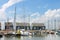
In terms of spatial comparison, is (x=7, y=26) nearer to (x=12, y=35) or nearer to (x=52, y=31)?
(x=52, y=31)

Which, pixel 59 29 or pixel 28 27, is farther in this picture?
→ pixel 59 29

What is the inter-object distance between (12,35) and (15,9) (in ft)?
13.2

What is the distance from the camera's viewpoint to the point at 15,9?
1131 inches

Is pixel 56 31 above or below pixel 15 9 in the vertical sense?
below

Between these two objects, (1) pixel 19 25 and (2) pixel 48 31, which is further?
(1) pixel 19 25

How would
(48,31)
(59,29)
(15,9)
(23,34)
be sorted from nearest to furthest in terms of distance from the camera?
(15,9) → (23,34) → (48,31) → (59,29)

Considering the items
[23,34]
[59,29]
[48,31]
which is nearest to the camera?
[23,34]

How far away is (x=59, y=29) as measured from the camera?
4609cm

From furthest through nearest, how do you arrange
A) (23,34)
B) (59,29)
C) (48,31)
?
(59,29) < (48,31) < (23,34)

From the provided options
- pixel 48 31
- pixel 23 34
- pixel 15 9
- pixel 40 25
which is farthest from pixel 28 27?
pixel 15 9

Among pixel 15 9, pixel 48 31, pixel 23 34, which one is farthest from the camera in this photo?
pixel 48 31

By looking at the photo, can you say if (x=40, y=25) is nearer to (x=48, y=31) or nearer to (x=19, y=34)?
(x=48, y=31)

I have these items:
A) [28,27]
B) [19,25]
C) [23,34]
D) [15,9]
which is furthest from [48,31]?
[15,9]

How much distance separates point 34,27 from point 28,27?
6296mm
